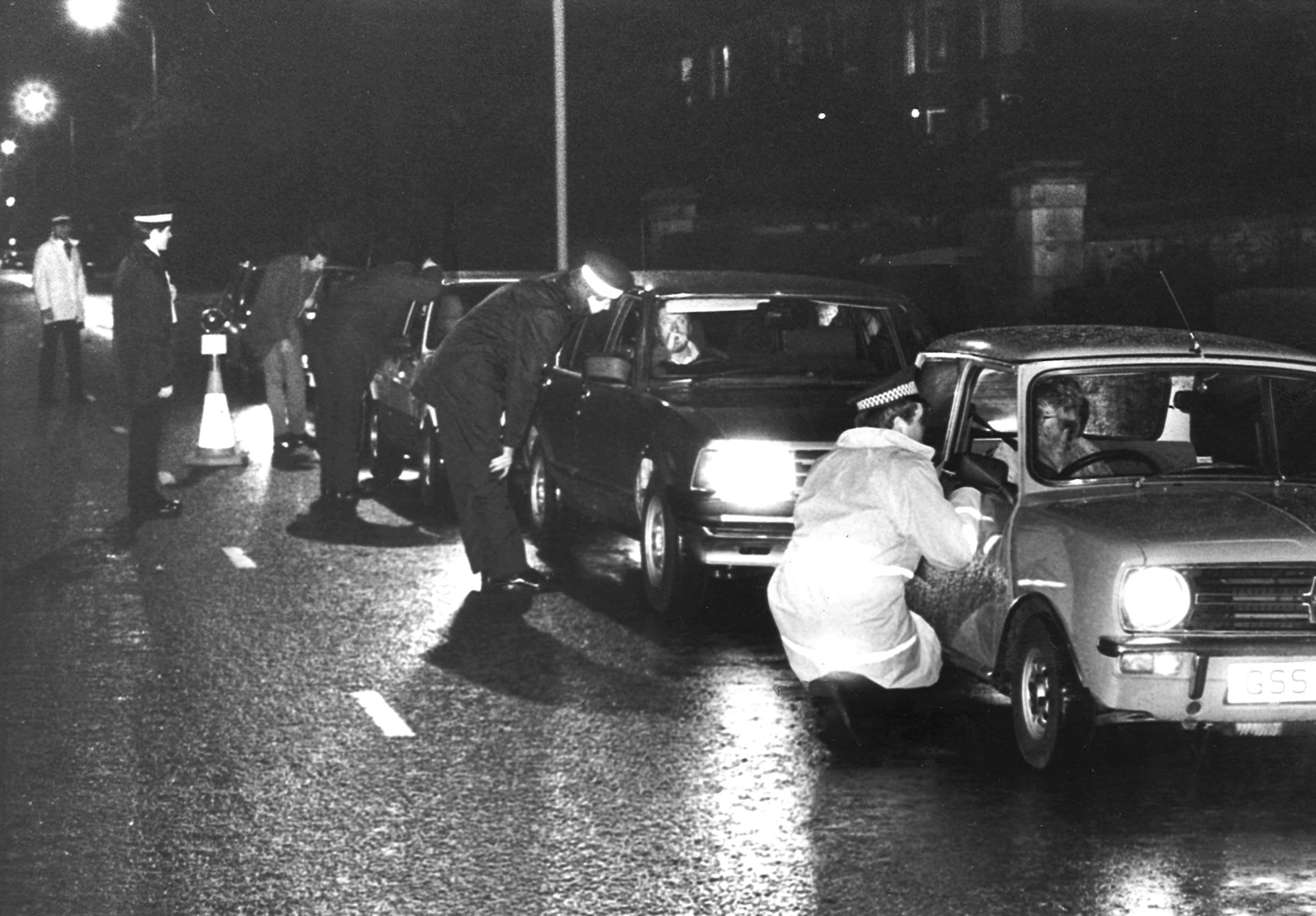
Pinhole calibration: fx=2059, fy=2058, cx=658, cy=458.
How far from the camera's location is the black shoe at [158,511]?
47.1ft

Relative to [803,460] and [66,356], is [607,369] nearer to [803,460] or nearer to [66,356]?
[803,460]

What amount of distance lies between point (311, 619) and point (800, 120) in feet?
139

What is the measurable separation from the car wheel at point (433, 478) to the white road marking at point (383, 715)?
6.15 m

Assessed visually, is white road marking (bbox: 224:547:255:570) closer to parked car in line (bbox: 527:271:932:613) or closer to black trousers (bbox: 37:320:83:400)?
parked car in line (bbox: 527:271:932:613)

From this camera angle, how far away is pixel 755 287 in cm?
1185

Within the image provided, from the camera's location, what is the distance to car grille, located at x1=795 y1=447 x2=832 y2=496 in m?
10.4

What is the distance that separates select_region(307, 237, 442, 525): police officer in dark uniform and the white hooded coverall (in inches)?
282

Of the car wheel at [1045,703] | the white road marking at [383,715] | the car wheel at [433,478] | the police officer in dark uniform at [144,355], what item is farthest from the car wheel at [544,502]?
the car wheel at [1045,703]

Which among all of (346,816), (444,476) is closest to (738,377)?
(444,476)

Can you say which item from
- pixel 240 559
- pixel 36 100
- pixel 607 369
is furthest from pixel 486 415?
pixel 36 100

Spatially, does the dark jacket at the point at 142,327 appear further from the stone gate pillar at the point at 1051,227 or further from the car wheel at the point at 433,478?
the stone gate pillar at the point at 1051,227

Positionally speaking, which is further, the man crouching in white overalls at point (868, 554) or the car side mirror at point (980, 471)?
the car side mirror at point (980, 471)

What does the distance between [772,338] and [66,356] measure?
14.7m

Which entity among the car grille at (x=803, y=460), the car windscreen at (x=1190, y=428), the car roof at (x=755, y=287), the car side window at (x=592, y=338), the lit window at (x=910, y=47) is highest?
the lit window at (x=910, y=47)
